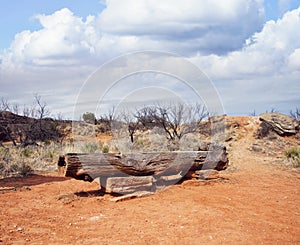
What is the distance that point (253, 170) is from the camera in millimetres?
10969

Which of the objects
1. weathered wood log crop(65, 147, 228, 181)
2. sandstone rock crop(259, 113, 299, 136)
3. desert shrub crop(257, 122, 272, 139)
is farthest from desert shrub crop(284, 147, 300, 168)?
sandstone rock crop(259, 113, 299, 136)

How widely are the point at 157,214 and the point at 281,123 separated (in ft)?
46.2

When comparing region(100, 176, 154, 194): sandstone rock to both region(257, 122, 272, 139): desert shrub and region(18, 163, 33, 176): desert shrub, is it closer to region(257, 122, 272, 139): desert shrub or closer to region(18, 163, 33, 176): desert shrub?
region(18, 163, 33, 176): desert shrub

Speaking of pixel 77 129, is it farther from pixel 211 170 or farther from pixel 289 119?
pixel 211 170

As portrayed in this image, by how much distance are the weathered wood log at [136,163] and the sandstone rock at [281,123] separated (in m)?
10.4

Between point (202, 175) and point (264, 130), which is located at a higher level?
point (264, 130)

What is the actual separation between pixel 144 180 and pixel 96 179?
1.00m

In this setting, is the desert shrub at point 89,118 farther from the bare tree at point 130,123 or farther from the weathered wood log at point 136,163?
the weathered wood log at point 136,163

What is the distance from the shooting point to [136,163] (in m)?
6.92

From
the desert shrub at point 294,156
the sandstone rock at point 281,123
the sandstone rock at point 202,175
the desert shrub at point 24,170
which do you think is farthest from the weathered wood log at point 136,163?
the sandstone rock at point 281,123

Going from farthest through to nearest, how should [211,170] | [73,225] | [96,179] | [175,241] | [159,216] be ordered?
[211,170], [96,179], [159,216], [73,225], [175,241]

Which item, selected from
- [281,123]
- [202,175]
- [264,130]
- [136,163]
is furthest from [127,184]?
[281,123]

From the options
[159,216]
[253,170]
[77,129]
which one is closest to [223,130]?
[253,170]

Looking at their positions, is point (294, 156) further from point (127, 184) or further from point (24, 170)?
point (24, 170)
